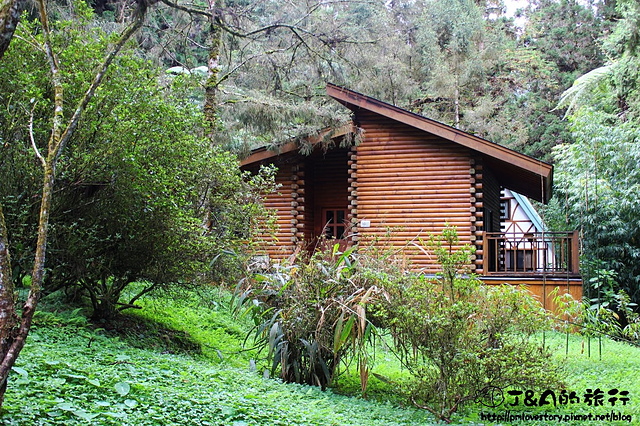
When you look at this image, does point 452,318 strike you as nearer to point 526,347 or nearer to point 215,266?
point 526,347

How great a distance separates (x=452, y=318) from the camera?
17.8 ft

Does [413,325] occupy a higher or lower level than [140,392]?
higher

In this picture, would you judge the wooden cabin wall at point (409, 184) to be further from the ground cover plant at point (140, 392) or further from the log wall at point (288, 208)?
the ground cover plant at point (140, 392)

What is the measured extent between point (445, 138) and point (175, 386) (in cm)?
1035

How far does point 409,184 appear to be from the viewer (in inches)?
575

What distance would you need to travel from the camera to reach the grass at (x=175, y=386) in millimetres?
4258

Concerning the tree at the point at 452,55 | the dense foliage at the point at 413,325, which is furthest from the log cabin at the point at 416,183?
the tree at the point at 452,55

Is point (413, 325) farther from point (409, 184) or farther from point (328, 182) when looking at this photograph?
point (328, 182)

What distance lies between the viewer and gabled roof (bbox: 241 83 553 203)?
520 inches

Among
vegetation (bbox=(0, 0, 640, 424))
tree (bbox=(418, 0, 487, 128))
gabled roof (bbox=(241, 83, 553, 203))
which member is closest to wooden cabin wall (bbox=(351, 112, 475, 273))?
gabled roof (bbox=(241, 83, 553, 203))

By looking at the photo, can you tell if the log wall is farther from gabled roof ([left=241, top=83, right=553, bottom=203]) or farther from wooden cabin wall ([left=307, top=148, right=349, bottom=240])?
wooden cabin wall ([left=307, top=148, right=349, bottom=240])

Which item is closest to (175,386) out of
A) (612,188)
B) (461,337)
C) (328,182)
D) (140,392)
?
(140,392)

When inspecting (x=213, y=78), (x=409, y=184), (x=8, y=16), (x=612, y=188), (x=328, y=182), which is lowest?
(x=8, y=16)

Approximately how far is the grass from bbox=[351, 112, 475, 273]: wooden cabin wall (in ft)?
17.9
